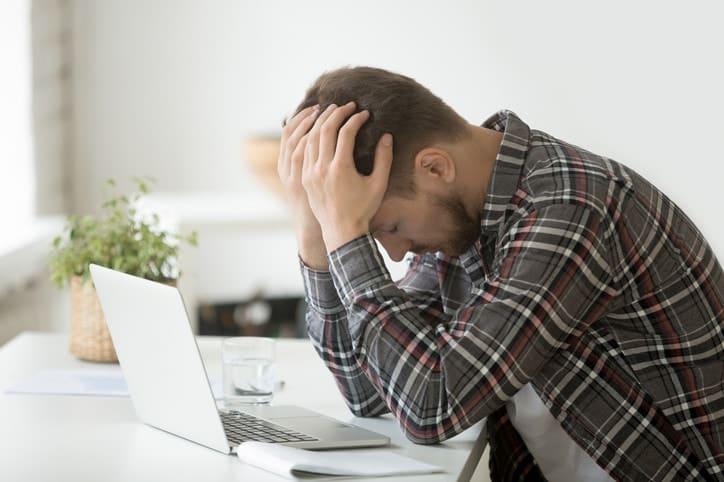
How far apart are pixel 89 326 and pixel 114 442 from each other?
45 centimetres

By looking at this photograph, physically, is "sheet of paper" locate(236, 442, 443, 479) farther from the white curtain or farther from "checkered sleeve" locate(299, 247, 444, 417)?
the white curtain

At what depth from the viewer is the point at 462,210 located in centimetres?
144

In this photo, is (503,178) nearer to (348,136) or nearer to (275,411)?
(348,136)

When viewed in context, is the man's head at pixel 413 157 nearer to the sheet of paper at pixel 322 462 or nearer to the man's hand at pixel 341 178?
the man's hand at pixel 341 178

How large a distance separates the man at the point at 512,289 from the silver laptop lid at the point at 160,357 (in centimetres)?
21

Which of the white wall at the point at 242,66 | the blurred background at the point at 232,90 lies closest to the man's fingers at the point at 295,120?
the blurred background at the point at 232,90

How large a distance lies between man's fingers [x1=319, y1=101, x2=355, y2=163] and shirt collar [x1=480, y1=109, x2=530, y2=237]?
209mm

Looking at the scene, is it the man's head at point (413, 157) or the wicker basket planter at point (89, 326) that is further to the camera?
the wicker basket planter at point (89, 326)

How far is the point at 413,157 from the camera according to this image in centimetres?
140

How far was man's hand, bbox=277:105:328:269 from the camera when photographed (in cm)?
142

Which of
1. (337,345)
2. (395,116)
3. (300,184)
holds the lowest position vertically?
(337,345)

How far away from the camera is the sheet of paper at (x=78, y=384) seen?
5.04 ft

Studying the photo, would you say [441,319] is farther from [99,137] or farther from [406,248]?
[99,137]

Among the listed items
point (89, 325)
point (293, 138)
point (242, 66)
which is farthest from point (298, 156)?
point (242, 66)
